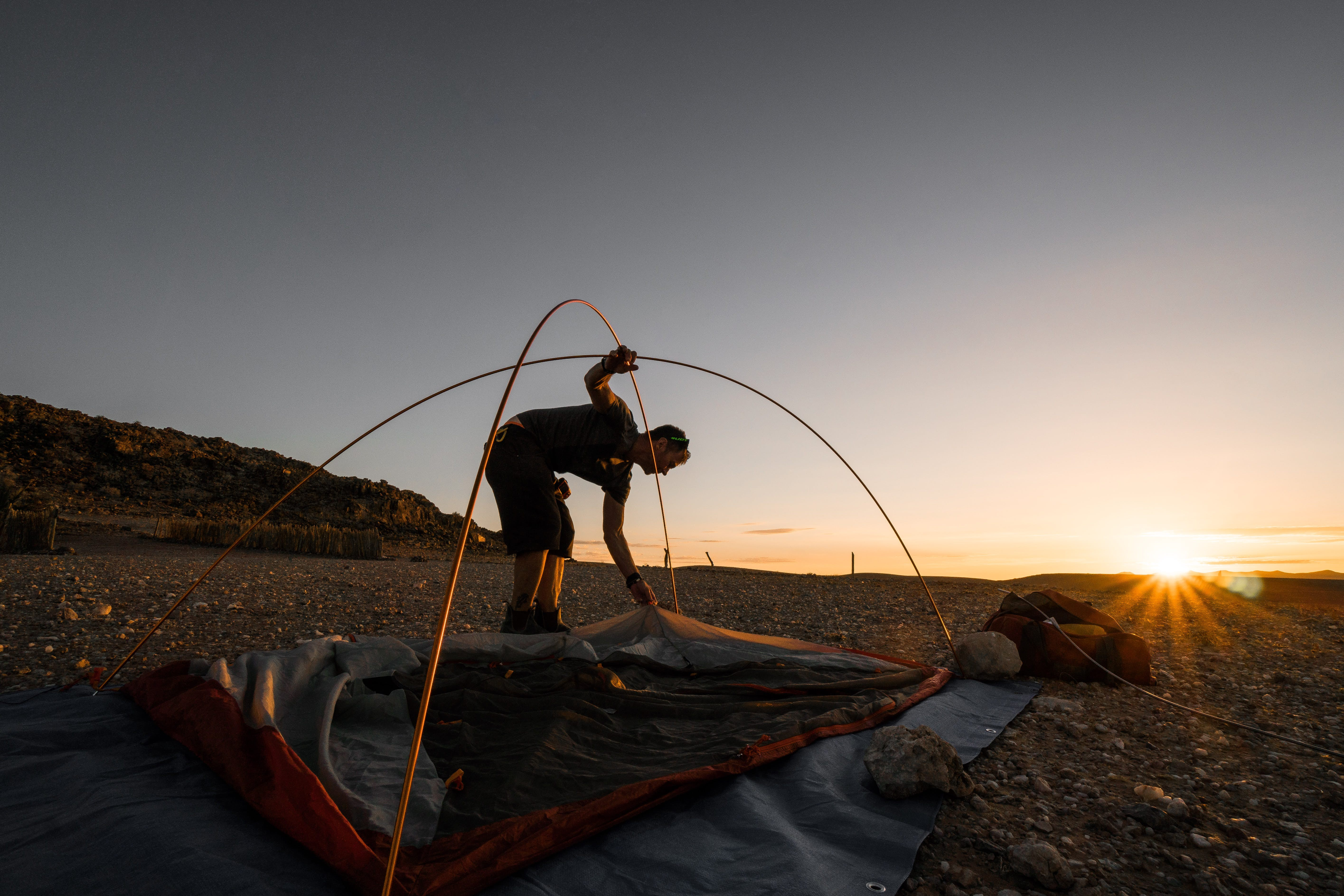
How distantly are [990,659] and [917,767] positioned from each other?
230 centimetres

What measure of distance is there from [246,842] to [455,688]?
1.72 metres

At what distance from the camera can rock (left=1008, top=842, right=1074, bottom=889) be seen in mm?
1812

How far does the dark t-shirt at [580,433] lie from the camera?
4809mm

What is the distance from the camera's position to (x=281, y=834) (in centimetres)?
195

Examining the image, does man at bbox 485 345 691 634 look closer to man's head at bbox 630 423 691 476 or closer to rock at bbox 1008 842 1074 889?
man's head at bbox 630 423 691 476

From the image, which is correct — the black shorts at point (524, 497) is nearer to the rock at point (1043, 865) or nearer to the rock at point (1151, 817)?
the rock at point (1043, 865)

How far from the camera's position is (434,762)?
2.62m

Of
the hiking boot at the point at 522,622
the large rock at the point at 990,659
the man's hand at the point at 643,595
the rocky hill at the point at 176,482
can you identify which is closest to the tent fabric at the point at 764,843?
the large rock at the point at 990,659

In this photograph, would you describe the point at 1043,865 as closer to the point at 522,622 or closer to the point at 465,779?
the point at 465,779

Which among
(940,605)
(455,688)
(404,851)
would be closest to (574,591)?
(940,605)

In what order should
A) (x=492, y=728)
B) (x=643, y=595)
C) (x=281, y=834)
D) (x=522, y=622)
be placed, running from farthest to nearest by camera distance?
(x=643, y=595) → (x=522, y=622) → (x=492, y=728) → (x=281, y=834)

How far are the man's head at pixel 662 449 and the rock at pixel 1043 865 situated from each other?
3721mm

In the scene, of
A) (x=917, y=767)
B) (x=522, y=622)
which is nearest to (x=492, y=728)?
(x=522, y=622)

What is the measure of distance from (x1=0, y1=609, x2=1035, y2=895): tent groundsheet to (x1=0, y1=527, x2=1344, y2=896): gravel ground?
29 cm
